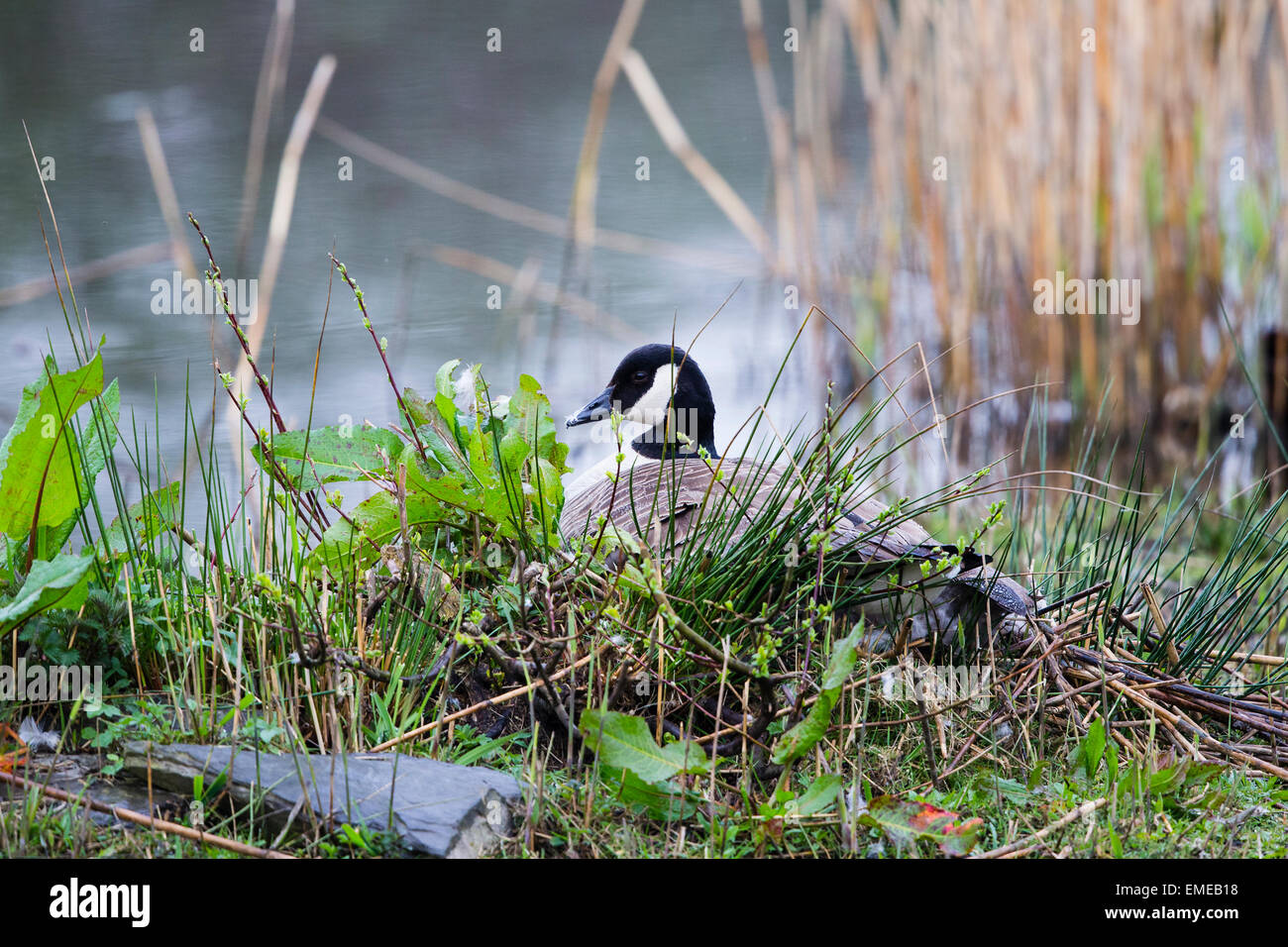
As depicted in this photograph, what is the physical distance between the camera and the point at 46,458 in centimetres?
194

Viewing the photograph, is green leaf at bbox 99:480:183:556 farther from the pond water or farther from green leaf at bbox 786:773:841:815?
the pond water

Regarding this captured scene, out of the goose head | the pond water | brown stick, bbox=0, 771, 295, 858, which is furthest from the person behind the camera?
the pond water

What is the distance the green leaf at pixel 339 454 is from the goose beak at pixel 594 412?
3.25 feet

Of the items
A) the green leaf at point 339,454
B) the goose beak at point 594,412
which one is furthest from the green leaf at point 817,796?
the goose beak at point 594,412

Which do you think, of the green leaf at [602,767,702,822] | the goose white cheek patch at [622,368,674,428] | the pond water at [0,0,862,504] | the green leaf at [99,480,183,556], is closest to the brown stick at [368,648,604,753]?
the green leaf at [602,767,702,822]

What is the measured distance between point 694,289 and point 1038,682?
4556 millimetres

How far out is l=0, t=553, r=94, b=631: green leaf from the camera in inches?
67.9

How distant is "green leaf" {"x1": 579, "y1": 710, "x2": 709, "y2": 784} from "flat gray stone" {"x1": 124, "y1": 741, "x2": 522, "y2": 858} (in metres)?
0.16

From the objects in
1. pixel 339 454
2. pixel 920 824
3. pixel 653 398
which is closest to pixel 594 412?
pixel 653 398

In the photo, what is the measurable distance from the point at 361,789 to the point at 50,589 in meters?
0.62

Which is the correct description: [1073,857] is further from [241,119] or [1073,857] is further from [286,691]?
[241,119]

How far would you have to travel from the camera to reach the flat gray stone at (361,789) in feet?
5.09

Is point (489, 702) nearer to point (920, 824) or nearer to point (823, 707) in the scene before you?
point (823, 707)
